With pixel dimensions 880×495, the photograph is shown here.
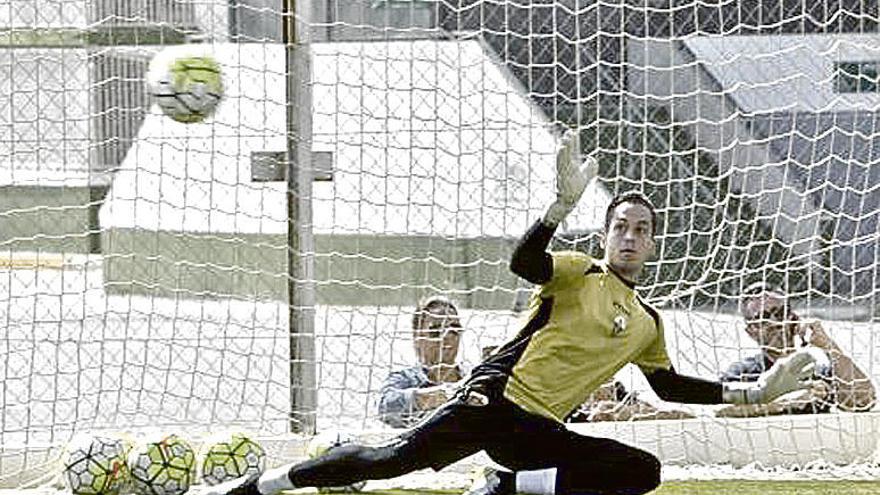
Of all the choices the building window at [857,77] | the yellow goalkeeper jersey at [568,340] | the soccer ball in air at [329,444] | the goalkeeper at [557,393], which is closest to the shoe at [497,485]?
the goalkeeper at [557,393]

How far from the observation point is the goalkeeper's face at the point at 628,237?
618 cm

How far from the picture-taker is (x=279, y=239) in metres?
8.43

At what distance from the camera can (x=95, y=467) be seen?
744 centimetres

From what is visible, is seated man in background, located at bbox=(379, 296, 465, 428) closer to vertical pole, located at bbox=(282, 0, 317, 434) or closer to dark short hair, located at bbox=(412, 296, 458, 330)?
dark short hair, located at bbox=(412, 296, 458, 330)

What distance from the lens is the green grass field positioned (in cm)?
759

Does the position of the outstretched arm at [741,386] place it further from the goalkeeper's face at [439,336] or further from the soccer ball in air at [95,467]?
the soccer ball in air at [95,467]

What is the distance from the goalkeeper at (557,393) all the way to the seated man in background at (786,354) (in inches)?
78.9

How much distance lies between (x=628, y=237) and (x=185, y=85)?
6.68 feet

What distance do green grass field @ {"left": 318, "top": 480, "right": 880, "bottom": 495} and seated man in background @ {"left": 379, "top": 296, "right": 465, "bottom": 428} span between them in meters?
0.49

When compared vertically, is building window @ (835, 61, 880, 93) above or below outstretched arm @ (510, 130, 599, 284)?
above

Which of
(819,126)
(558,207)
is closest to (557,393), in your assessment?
(558,207)

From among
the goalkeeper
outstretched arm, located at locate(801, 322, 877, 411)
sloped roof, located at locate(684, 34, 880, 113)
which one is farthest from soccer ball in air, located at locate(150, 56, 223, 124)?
outstretched arm, located at locate(801, 322, 877, 411)

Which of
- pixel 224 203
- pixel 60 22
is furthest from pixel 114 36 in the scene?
pixel 224 203

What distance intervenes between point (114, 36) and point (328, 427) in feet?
6.50
